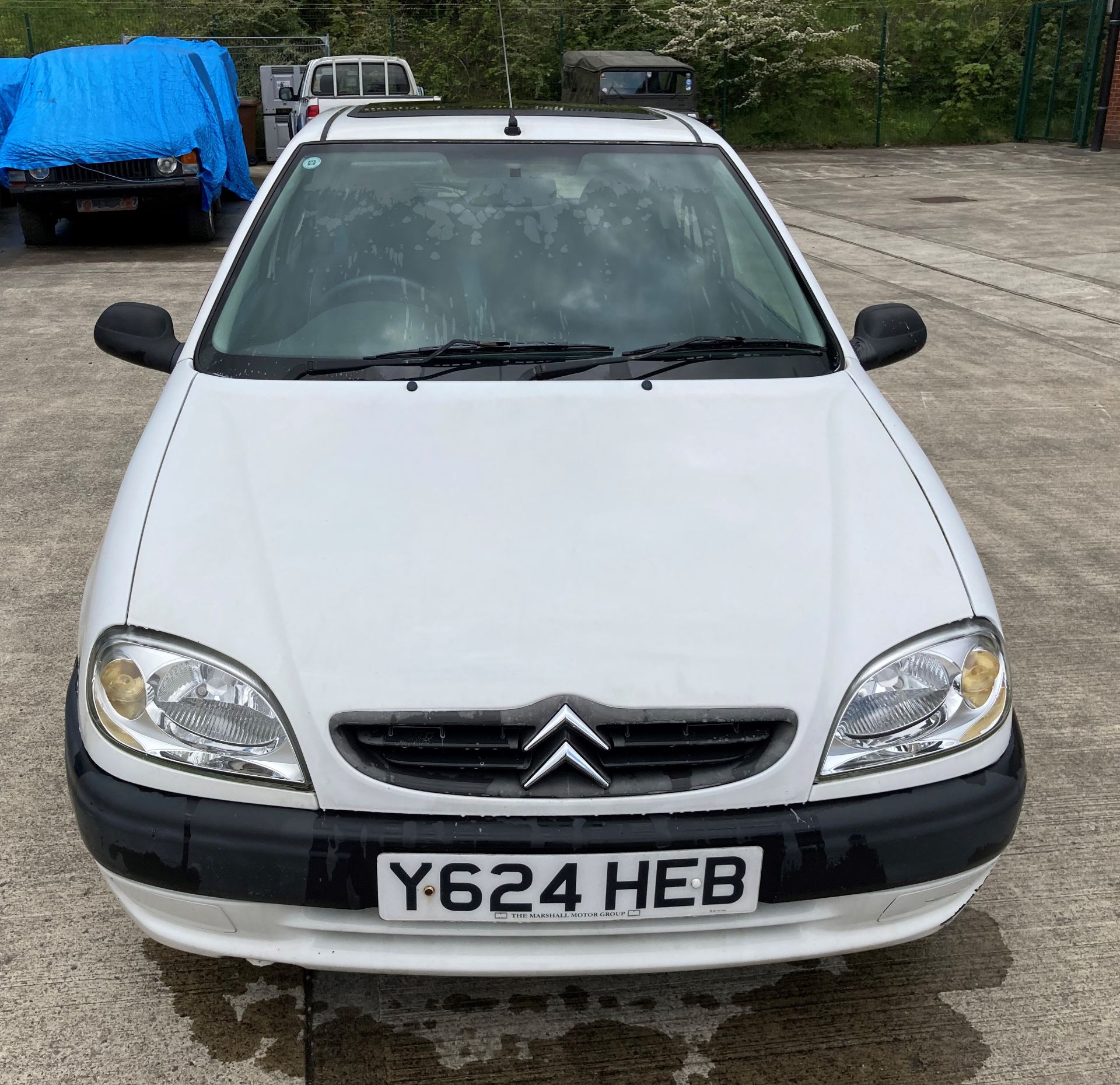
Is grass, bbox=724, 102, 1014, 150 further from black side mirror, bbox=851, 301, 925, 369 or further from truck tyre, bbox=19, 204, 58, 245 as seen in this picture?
black side mirror, bbox=851, 301, 925, 369

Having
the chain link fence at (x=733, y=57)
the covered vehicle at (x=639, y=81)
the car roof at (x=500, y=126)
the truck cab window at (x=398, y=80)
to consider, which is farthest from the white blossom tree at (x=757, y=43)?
the car roof at (x=500, y=126)

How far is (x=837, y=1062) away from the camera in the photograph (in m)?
2.05

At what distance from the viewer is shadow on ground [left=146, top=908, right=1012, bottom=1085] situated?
202 cm

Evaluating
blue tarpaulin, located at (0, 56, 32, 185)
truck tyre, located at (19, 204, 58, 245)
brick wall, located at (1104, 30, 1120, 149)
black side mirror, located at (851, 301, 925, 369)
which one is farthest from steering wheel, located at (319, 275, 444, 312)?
brick wall, located at (1104, 30, 1120, 149)

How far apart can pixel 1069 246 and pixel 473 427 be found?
9.53 m

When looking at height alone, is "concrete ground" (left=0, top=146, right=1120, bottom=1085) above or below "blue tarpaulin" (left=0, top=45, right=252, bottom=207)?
below

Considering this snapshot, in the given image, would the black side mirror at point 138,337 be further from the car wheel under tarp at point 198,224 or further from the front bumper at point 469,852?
the car wheel under tarp at point 198,224

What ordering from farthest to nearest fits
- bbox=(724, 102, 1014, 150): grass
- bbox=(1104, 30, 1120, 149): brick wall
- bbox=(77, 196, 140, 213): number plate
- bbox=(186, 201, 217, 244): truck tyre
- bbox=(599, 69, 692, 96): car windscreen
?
1. bbox=(724, 102, 1014, 150): grass
2. bbox=(1104, 30, 1120, 149): brick wall
3. bbox=(599, 69, 692, 96): car windscreen
4. bbox=(186, 201, 217, 244): truck tyre
5. bbox=(77, 196, 140, 213): number plate

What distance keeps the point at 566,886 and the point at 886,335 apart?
1.79 m

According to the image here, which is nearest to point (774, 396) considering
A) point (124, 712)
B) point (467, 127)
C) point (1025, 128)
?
point (467, 127)

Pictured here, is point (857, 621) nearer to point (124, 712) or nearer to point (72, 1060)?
point (124, 712)

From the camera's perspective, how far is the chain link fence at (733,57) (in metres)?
22.0

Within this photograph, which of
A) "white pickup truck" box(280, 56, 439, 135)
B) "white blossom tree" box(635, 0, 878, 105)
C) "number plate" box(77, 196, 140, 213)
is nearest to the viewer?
"number plate" box(77, 196, 140, 213)

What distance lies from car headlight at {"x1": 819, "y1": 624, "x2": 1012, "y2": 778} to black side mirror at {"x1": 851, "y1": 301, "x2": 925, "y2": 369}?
1134mm
